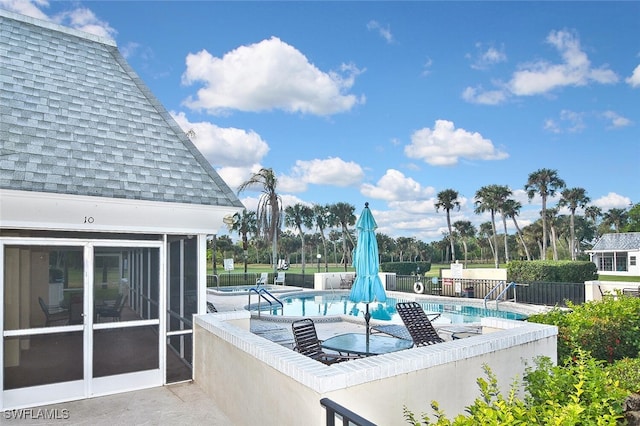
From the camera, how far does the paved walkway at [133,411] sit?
16.0 ft

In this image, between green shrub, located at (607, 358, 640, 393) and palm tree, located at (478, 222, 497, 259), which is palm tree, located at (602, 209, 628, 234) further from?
green shrub, located at (607, 358, 640, 393)

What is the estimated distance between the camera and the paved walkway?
489 centimetres

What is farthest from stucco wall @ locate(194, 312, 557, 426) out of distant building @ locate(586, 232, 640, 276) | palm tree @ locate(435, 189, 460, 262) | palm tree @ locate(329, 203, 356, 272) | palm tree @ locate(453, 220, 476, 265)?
palm tree @ locate(453, 220, 476, 265)

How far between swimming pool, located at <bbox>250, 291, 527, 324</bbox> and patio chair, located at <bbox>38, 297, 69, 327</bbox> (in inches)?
362

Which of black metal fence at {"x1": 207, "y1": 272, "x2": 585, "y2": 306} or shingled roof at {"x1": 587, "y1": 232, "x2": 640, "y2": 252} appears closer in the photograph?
black metal fence at {"x1": 207, "y1": 272, "x2": 585, "y2": 306}

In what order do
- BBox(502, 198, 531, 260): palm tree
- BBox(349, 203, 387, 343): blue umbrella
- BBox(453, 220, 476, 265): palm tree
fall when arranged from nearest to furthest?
BBox(349, 203, 387, 343): blue umbrella → BBox(502, 198, 531, 260): palm tree → BBox(453, 220, 476, 265): palm tree

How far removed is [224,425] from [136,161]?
3.89m

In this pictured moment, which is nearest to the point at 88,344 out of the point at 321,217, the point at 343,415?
the point at 343,415

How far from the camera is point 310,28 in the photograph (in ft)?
55.4

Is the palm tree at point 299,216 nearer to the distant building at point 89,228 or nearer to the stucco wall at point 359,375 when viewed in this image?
the distant building at point 89,228

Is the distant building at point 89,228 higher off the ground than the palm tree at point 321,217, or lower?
lower

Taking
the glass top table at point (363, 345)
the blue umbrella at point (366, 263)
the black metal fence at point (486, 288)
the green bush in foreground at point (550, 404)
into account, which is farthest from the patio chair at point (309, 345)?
the black metal fence at point (486, 288)

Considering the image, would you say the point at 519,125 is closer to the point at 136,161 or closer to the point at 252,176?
the point at 252,176

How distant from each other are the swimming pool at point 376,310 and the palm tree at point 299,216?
39254 mm
